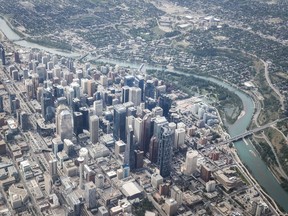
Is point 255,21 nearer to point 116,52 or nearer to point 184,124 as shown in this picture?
point 116,52

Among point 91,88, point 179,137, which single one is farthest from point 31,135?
point 179,137

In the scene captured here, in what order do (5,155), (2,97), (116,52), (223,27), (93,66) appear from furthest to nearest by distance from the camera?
(223,27), (116,52), (93,66), (2,97), (5,155)

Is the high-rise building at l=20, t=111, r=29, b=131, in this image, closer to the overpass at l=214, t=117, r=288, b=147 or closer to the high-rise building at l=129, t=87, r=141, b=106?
the high-rise building at l=129, t=87, r=141, b=106

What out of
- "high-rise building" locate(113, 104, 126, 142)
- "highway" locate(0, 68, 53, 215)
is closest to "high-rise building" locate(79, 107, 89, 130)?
"high-rise building" locate(113, 104, 126, 142)

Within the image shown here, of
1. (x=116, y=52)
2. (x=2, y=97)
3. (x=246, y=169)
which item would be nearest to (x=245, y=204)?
(x=246, y=169)

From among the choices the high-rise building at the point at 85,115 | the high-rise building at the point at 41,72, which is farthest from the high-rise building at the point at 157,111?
the high-rise building at the point at 41,72

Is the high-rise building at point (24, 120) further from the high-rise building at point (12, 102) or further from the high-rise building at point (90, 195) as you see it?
the high-rise building at point (90, 195)
